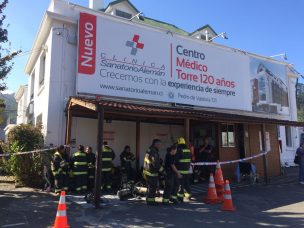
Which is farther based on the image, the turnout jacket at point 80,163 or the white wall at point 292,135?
the white wall at point 292,135

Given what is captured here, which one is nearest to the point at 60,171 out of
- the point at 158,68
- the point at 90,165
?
the point at 90,165

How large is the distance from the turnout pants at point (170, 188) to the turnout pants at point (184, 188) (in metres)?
0.31

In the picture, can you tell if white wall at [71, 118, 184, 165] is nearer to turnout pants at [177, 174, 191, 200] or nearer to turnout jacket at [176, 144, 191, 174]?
turnout pants at [177, 174, 191, 200]

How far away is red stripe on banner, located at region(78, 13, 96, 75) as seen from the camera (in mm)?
13305

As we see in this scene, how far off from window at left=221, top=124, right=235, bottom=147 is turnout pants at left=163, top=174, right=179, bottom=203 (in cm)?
651

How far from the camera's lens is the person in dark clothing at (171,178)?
964 centimetres

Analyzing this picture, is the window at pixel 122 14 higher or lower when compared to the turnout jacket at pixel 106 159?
higher

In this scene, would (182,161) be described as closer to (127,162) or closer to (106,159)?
(106,159)

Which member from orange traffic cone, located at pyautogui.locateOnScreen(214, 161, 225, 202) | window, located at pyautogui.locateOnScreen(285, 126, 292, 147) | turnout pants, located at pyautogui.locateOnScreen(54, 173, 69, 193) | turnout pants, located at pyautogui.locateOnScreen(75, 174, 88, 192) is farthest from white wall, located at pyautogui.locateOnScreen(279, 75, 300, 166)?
turnout pants, located at pyautogui.locateOnScreen(54, 173, 69, 193)

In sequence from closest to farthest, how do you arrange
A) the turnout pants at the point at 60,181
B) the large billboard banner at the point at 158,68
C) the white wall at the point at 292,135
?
the turnout pants at the point at 60,181 < the large billboard banner at the point at 158,68 < the white wall at the point at 292,135

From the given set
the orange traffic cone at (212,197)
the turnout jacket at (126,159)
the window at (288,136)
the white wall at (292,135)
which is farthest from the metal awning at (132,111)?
the window at (288,136)

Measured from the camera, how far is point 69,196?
33.6 feet

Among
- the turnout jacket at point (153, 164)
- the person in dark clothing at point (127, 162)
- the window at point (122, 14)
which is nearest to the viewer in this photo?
the turnout jacket at point (153, 164)

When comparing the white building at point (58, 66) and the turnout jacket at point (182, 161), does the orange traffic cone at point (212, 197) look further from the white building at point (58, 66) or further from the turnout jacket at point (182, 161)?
the white building at point (58, 66)
